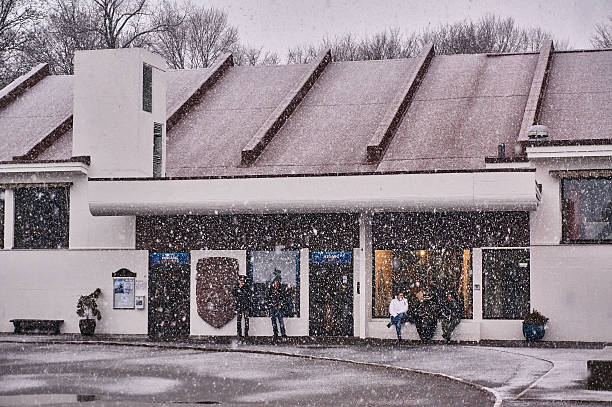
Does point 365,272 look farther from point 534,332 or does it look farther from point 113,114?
point 113,114

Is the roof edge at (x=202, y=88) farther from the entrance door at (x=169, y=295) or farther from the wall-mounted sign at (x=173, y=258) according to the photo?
the entrance door at (x=169, y=295)

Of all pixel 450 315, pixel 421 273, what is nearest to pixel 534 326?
pixel 450 315

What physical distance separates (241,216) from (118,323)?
5.13m

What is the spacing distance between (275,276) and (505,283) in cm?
704

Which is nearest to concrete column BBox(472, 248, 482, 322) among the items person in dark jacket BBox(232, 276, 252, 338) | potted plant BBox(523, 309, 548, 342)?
potted plant BBox(523, 309, 548, 342)

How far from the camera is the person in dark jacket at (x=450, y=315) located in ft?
105

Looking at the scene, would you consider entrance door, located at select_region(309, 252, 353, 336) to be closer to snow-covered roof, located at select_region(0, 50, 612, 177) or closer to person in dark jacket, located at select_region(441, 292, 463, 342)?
person in dark jacket, located at select_region(441, 292, 463, 342)

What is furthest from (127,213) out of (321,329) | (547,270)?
(547,270)

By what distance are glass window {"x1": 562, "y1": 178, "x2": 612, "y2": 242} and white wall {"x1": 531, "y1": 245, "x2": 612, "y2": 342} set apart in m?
0.48

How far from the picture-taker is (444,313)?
32156 millimetres

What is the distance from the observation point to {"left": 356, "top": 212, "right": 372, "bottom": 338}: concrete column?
3306cm

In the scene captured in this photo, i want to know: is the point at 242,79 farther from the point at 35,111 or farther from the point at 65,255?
the point at 65,255

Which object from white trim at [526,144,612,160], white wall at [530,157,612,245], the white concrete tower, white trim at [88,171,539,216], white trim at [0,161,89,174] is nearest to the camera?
white trim at [88,171,539,216]

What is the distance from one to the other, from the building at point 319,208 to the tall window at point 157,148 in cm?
6
